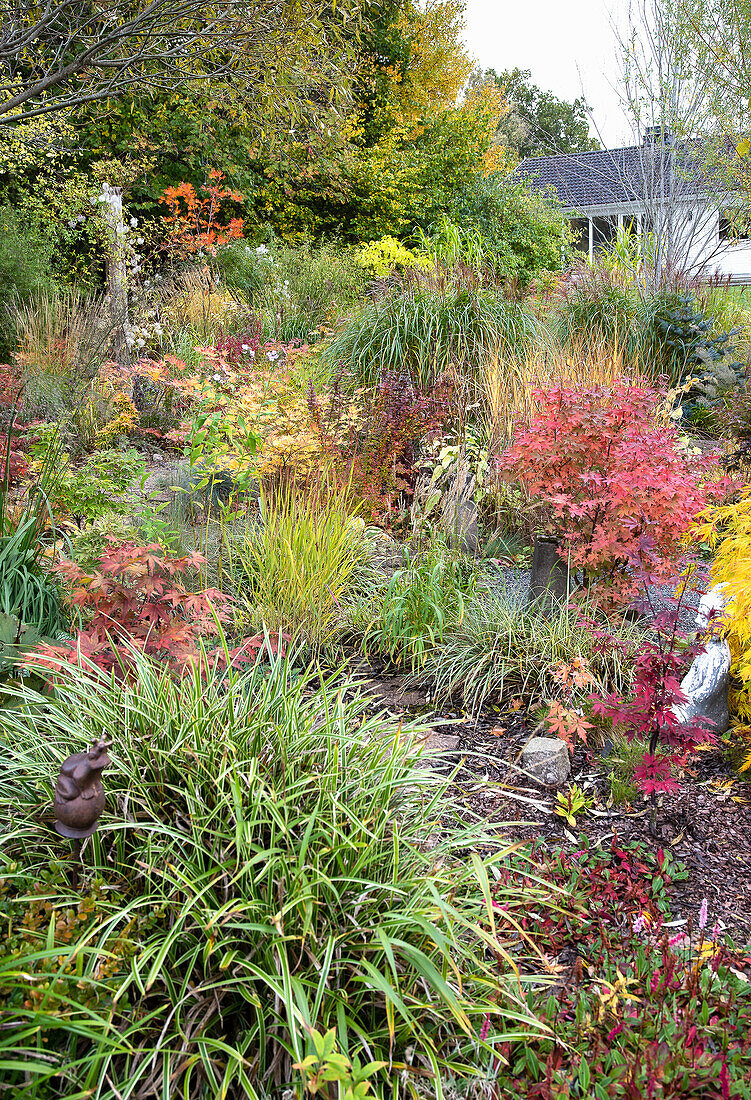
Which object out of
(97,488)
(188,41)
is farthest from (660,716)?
(188,41)

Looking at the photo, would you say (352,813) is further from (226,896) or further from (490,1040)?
(490,1040)

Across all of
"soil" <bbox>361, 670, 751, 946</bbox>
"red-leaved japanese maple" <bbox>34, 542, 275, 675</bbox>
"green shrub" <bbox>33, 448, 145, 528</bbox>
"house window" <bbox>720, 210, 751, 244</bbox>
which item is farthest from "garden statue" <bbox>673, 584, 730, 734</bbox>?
"house window" <bbox>720, 210, 751, 244</bbox>

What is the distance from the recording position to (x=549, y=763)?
2742 millimetres

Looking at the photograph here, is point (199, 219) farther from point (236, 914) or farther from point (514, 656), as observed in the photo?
point (236, 914)

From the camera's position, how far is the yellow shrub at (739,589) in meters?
2.61

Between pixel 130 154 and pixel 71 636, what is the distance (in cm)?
1200

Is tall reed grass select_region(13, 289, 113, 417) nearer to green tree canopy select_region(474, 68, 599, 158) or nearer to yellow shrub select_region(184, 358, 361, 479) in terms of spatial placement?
yellow shrub select_region(184, 358, 361, 479)

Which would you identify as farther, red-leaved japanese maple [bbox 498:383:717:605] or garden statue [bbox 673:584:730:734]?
red-leaved japanese maple [bbox 498:383:717:605]

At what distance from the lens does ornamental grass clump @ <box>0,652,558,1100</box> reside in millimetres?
1373

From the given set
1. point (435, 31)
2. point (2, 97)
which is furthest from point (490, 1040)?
point (435, 31)

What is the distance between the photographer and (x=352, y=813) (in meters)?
1.74

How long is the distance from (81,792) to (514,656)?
2197 mm

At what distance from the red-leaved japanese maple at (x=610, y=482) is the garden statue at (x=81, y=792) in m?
2.04

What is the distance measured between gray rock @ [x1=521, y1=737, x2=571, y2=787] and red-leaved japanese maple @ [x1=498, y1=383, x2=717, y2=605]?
717 millimetres
